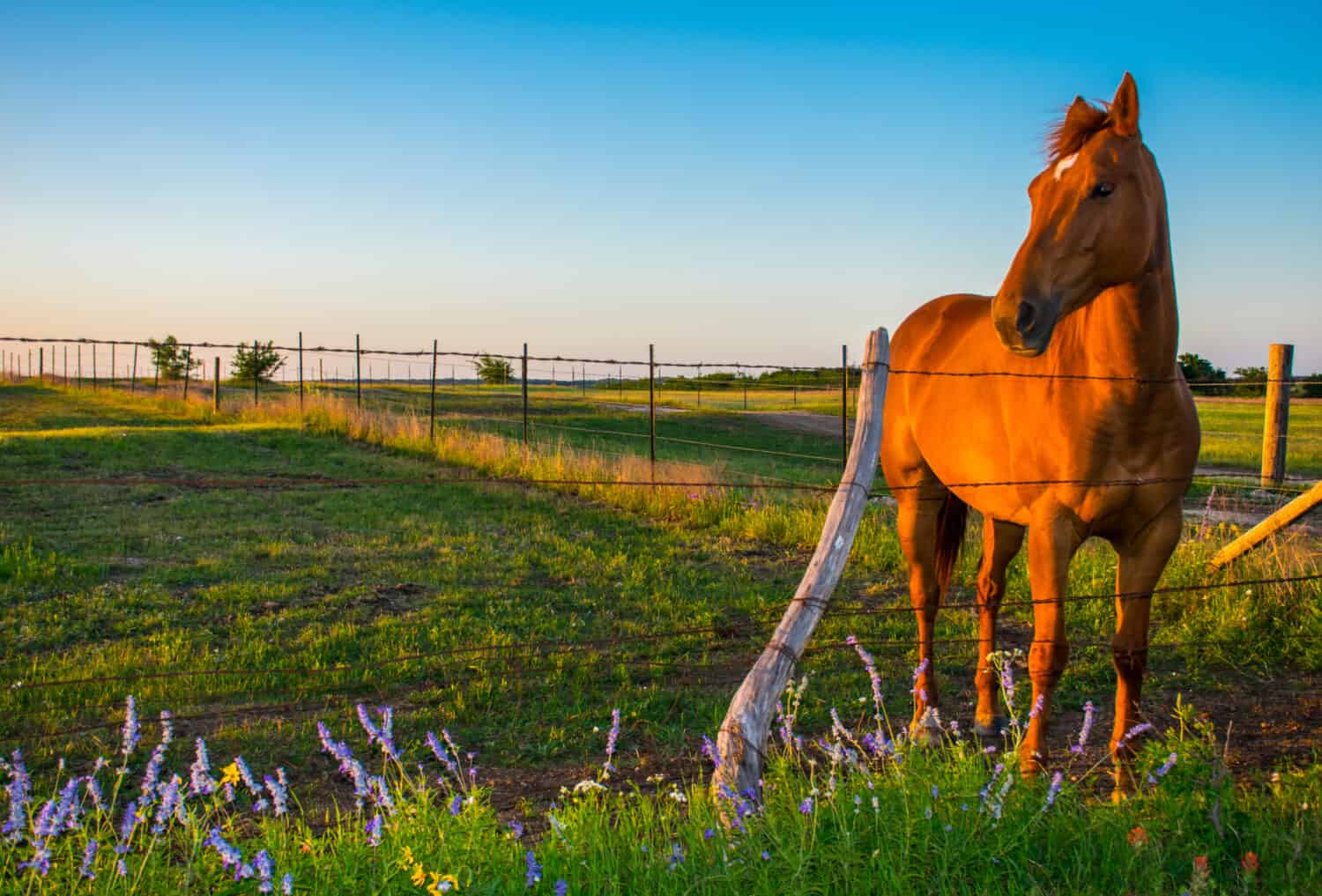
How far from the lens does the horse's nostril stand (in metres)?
3.11

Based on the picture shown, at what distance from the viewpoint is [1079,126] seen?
338 centimetres

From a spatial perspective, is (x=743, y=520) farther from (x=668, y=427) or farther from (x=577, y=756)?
(x=668, y=427)

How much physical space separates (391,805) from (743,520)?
7510 mm

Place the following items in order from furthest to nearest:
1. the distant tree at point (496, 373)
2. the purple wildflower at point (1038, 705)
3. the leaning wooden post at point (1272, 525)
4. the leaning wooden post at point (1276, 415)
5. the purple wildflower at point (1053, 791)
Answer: the distant tree at point (496, 373) < the leaning wooden post at point (1276, 415) < the leaning wooden post at point (1272, 525) < the purple wildflower at point (1038, 705) < the purple wildflower at point (1053, 791)

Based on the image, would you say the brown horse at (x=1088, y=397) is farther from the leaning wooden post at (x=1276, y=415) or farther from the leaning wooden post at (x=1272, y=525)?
the leaning wooden post at (x=1276, y=415)

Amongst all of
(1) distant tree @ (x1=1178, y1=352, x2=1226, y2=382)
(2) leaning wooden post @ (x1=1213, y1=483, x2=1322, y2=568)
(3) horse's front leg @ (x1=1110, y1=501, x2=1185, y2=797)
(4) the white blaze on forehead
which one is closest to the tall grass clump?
(3) horse's front leg @ (x1=1110, y1=501, x2=1185, y2=797)

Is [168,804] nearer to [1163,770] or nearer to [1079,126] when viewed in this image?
[1163,770]

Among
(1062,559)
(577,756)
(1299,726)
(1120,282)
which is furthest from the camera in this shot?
(1299,726)

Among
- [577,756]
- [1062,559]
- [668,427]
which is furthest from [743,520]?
[668,427]

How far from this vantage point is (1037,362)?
12.6ft

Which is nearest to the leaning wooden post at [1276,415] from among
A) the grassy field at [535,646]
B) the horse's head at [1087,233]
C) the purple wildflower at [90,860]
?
the grassy field at [535,646]

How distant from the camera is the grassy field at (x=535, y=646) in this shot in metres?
2.66

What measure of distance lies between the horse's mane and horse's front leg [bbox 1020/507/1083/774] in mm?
1355

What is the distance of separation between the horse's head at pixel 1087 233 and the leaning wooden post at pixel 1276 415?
4.47 metres
